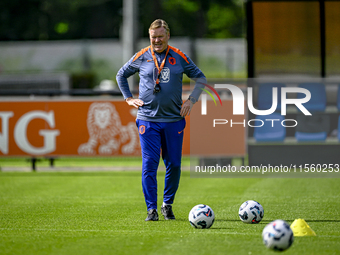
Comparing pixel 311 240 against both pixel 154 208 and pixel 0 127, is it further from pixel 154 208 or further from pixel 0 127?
pixel 0 127

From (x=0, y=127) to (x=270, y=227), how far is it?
344 inches

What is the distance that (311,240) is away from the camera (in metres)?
5.80

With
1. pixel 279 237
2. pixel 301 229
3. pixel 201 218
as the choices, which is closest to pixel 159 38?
pixel 201 218

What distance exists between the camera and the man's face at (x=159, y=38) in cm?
691

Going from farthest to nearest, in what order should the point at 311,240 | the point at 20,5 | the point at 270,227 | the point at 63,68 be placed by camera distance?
1. the point at 20,5
2. the point at 63,68
3. the point at 311,240
4. the point at 270,227

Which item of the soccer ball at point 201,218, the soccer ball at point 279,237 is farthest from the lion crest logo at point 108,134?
the soccer ball at point 279,237

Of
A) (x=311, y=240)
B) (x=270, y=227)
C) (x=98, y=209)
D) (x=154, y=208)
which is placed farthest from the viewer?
(x=98, y=209)

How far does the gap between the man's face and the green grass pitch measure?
6.35ft

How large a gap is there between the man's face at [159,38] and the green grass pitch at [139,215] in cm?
193

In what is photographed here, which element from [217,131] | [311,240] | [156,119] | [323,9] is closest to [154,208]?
[156,119]

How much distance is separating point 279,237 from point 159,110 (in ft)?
7.76

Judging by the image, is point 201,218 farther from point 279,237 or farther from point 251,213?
point 279,237

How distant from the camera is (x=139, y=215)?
7.45 metres

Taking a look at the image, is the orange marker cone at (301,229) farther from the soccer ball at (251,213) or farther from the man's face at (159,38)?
the man's face at (159,38)
